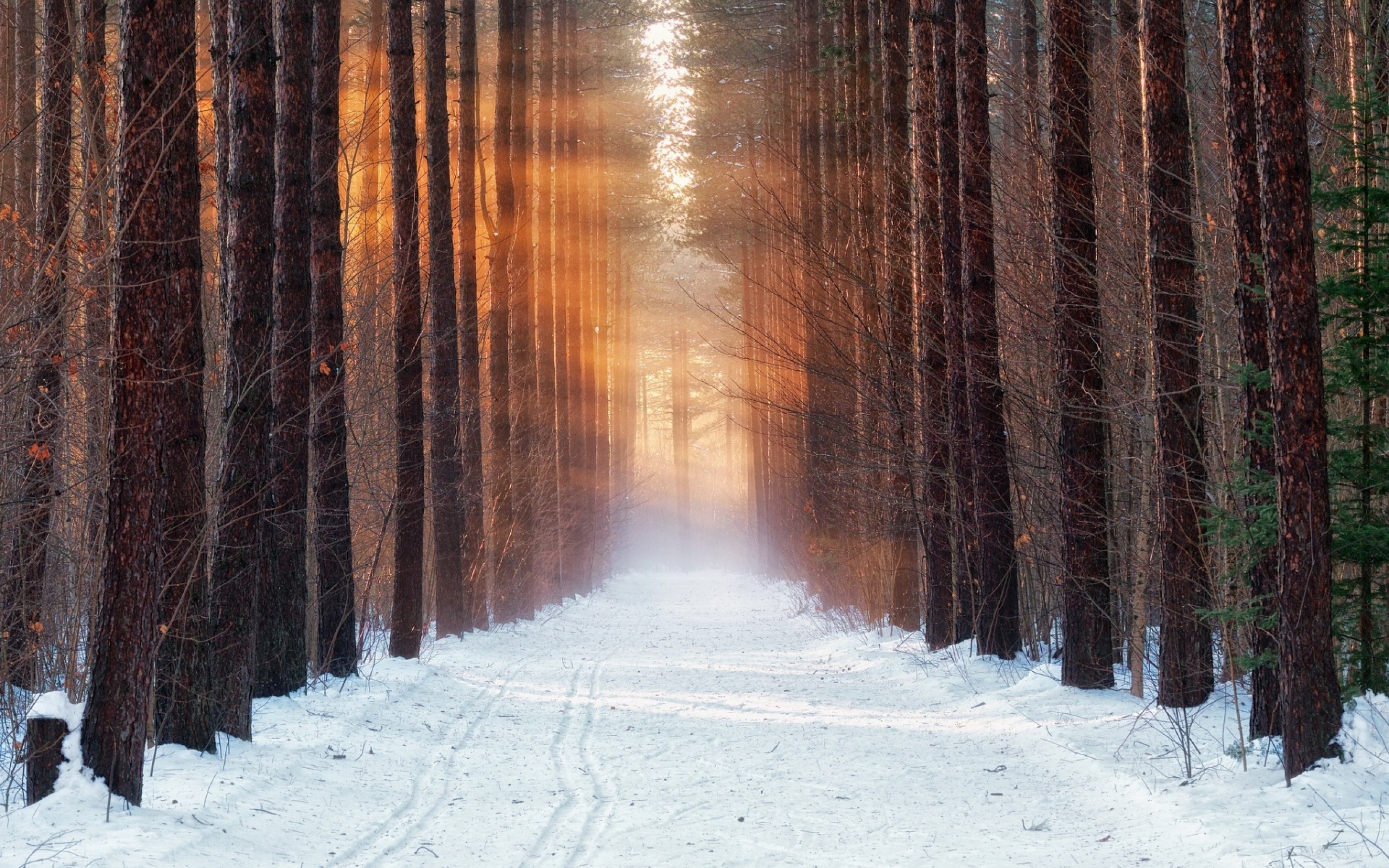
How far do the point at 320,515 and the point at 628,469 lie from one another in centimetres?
3394

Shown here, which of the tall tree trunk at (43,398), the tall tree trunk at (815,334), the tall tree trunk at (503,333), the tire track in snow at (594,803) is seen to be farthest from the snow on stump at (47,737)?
the tall tree trunk at (503,333)

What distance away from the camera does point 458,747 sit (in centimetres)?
904

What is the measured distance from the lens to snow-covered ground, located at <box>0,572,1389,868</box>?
5.53 m

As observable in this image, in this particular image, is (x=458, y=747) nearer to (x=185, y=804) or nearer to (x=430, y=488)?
(x=185, y=804)

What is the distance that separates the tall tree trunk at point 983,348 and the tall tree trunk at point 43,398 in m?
8.16

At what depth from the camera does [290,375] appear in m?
10.5

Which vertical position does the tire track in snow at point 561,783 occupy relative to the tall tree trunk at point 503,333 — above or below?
below

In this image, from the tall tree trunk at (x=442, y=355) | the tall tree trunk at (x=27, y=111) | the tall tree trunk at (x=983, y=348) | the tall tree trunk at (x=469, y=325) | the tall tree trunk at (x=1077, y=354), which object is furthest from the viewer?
the tall tree trunk at (x=469, y=325)

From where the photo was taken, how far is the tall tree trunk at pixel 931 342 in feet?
43.4

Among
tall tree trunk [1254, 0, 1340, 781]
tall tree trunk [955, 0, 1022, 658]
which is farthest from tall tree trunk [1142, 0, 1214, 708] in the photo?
tall tree trunk [955, 0, 1022, 658]

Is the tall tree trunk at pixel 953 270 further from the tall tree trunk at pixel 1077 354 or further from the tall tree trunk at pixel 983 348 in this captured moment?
the tall tree trunk at pixel 1077 354

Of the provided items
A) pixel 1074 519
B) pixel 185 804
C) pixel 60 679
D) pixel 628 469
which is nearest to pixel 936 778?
pixel 1074 519

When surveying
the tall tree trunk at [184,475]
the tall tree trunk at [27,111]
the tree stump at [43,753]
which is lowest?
the tree stump at [43,753]

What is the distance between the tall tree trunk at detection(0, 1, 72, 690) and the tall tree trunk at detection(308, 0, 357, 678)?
7.26ft
